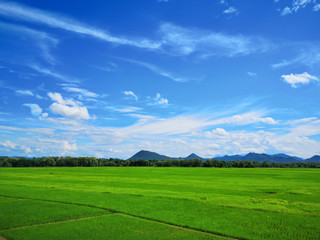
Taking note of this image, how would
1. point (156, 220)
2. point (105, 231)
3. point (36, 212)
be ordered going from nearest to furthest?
point (105, 231) → point (156, 220) → point (36, 212)

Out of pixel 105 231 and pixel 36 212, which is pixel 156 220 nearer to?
pixel 105 231

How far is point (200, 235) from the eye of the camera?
13570 mm

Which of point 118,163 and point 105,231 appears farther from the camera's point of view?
point 118,163

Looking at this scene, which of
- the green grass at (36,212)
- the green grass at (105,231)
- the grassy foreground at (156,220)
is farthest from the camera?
the green grass at (36,212)

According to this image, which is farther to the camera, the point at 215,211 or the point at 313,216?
the point at 215,211

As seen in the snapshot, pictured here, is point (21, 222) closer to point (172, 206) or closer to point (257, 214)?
point (172, 206)

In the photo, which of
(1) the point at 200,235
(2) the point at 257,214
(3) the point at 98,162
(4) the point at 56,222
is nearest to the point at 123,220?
(4) the point at 56,222

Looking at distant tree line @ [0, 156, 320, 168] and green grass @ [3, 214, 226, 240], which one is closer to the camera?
green grass @ [3, 214, 226, 240]

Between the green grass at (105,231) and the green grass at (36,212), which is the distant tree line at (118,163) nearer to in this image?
the green grass at (36,212)

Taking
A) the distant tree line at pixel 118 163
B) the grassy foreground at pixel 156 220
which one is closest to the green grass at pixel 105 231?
the grassy foreground at pixel 156 220

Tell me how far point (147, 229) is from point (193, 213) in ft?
17.8

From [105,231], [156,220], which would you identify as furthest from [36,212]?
[156,220]

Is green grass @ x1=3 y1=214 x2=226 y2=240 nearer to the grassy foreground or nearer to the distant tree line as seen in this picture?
the grassy foreground

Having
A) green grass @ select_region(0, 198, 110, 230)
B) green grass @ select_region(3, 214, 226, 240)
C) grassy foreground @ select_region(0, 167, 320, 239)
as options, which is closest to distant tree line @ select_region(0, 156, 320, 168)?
grassy foreground @ select_region(0, 167, 320, 239)
